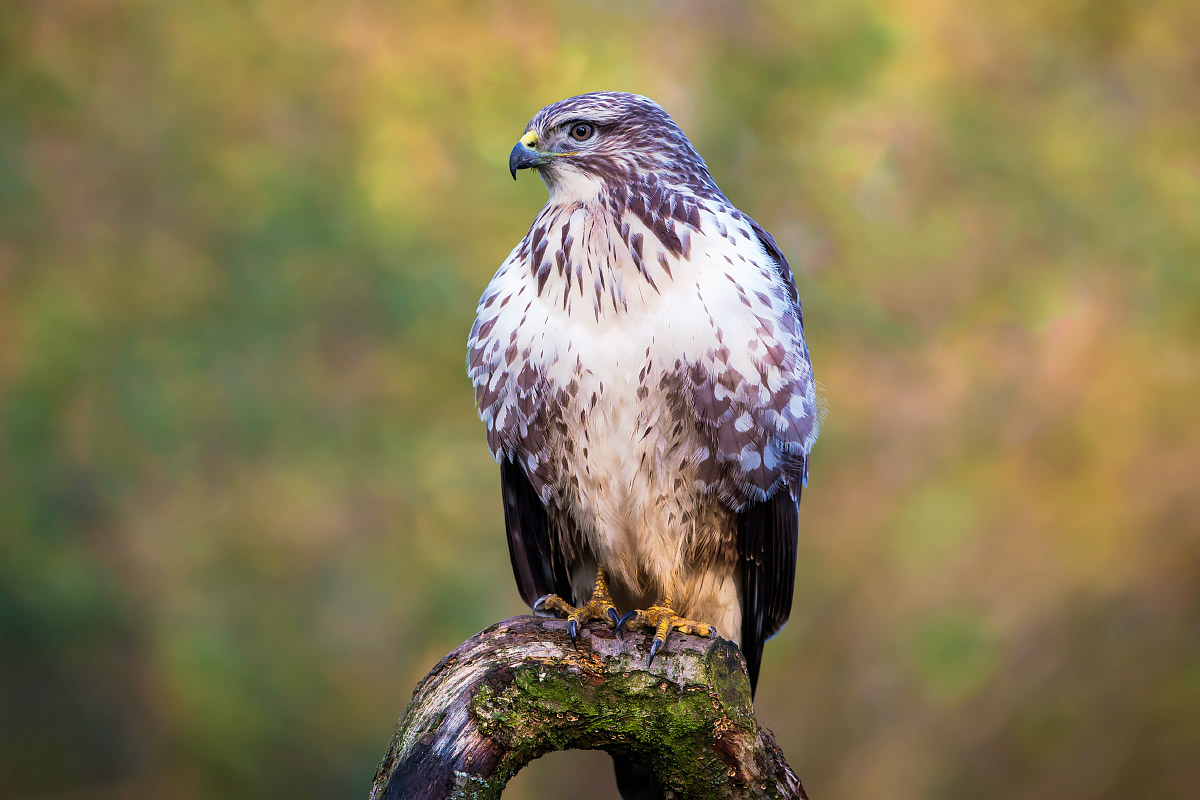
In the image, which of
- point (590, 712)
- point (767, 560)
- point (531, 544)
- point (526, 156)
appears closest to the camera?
point (590, 712)

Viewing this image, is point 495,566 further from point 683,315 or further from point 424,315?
point 683,315

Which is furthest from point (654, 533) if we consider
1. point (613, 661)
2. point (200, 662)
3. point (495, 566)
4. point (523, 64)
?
point (523, 64)

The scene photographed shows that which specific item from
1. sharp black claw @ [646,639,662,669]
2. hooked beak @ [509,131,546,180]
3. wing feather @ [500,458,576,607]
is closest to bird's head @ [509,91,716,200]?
hooked beak @ [509,131,546,180]

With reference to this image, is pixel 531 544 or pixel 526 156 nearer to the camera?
pixel 526 156

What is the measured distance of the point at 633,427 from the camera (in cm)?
278

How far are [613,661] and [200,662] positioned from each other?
142 inches

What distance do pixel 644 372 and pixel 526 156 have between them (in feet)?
2.46

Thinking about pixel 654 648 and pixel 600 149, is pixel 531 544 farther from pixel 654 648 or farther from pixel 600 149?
pixel 600 149

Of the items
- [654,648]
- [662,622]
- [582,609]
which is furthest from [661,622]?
[582,609]

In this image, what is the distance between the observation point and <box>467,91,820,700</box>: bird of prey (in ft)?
8.97

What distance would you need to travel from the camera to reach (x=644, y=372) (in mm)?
2719

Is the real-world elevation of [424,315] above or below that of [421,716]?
above

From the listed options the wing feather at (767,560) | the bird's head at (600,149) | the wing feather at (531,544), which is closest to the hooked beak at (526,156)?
the bird's head at (600,149)

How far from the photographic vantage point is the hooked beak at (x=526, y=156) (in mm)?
2951
